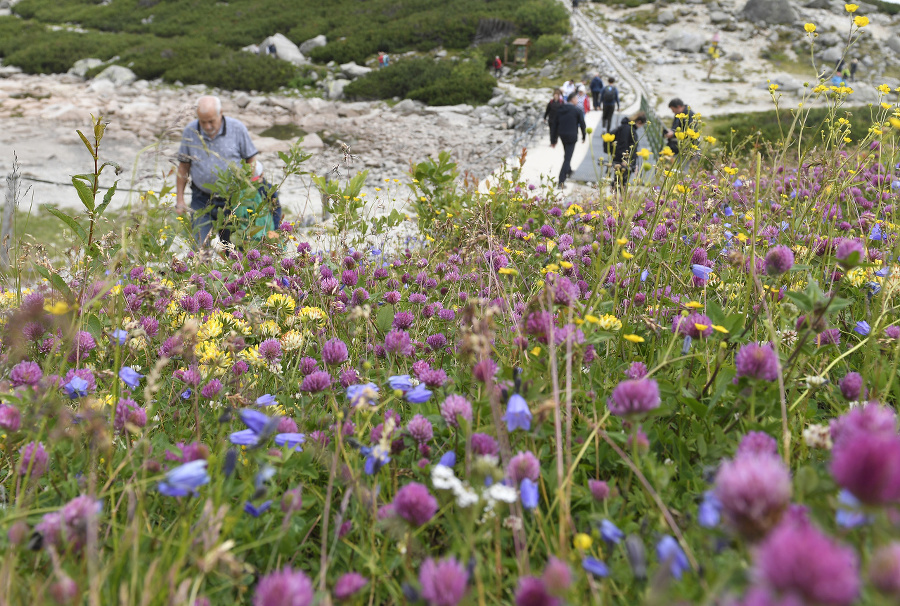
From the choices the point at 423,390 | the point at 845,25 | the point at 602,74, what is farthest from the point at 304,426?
the point at 845,25

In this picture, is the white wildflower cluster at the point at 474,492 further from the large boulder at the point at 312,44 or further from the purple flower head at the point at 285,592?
the large boulder at the point at 312,44

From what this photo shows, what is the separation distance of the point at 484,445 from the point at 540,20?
33217 millimetres

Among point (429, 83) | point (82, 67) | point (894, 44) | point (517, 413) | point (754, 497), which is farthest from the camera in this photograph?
point (894, 44)

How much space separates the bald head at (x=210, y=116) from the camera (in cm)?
459

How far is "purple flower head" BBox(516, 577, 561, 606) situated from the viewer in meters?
0.75

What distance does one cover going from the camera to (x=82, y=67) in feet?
86.5

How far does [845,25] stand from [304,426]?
41.0 meters

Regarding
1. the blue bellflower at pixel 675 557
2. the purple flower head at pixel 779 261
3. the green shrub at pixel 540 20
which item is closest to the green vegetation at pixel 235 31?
the green shrub at pixel 540 20

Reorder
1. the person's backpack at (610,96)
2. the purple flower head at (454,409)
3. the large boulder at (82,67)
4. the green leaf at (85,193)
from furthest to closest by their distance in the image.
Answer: the large boulder at (82,67)
the person's backpack at (610,96)
the green leaf at (85,193)
the purple flower head at (454,409)

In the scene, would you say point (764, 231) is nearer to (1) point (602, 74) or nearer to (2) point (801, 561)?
(2) point (801, 561)

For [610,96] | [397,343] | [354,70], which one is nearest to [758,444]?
[397,343]

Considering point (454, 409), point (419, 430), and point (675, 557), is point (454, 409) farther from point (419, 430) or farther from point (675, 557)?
point (675, 557)

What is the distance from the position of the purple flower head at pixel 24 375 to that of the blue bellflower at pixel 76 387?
0.09m

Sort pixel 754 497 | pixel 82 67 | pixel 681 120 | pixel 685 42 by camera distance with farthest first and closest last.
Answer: pixel 685 42, pixel 82 67, pixel 681 120, pixel 754 497
